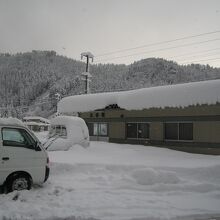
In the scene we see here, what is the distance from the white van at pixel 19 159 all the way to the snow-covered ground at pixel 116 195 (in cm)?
41

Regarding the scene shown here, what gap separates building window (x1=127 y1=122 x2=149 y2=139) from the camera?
83.0 ft

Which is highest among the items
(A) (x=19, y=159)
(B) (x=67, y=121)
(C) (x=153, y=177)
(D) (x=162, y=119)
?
(D) (x=162, y=119)

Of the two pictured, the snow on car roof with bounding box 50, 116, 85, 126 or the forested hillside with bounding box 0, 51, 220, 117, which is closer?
the snow on car roof with bounding box 50, 116, 85, 126

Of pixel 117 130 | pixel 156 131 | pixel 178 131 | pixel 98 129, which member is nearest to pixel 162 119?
pixel 156 131

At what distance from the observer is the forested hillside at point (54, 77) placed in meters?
77.6

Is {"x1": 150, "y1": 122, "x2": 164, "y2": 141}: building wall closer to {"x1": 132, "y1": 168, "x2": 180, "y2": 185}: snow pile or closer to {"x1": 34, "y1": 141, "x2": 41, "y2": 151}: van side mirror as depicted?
{"x1": 132, "y1": 168, "x2": 180, "y2": 185}: snow pile

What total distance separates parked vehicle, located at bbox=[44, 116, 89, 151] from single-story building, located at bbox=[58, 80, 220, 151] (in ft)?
17.3

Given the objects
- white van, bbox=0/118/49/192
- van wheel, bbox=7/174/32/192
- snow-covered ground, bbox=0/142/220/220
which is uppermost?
white van, bbox=0/118/49/192

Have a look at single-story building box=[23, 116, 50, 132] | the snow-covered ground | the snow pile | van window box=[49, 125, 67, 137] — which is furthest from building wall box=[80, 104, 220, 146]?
single-story building box=[23, 116, 50, 132]

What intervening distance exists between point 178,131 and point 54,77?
7418 cm

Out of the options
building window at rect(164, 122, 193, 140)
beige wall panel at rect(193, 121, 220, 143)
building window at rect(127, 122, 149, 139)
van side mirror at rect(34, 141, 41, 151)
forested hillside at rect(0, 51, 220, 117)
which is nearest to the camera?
van side mirror at rect(34, 141, 41, 151)

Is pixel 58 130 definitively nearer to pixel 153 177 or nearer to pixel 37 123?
pixel 153 177

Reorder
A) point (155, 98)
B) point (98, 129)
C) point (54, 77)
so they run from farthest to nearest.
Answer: point (54, 77) → point (98, 129) → point (155, 98)

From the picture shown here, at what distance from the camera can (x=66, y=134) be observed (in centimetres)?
2083
